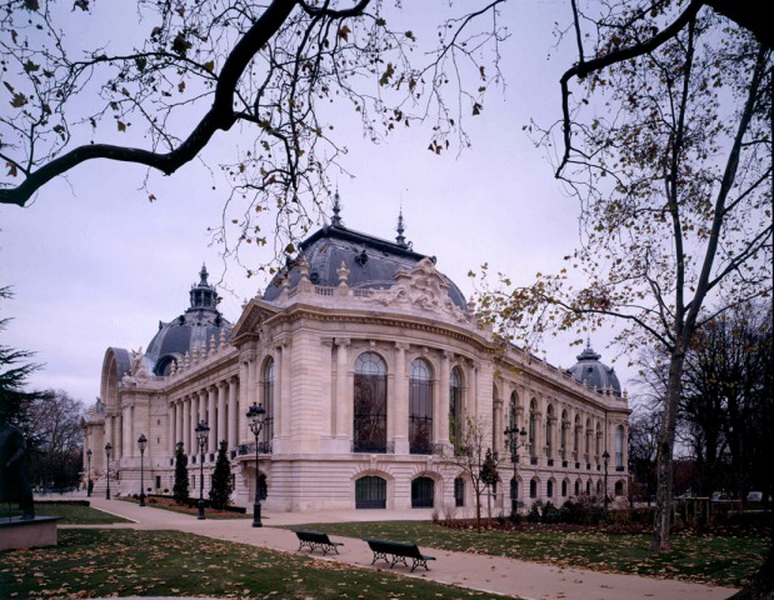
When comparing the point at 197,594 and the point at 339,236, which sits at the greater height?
the point at 339,236

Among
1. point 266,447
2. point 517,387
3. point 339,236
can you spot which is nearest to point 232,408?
point 266,447

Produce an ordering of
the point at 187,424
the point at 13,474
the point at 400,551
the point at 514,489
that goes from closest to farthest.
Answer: the point at 400,551
the point at 13,474
the point at 514,489
the point at 187,424

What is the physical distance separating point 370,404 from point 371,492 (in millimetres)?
5462

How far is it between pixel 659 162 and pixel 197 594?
1567cm

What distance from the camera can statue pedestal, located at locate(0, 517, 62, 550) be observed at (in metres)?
18.0

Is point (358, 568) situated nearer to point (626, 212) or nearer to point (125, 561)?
point (125, 561)

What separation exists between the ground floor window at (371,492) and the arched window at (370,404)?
1.90m

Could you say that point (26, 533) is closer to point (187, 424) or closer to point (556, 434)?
point (187, 424)

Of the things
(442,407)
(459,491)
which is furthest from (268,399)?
(459,491)

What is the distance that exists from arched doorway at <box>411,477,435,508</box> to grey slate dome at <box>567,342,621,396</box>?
54.2 metres

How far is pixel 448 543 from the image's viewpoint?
22.0m

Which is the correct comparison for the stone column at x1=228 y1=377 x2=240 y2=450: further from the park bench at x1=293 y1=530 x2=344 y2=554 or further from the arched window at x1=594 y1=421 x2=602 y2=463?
the arched window at x1=594 y1=421 x2=602 y2=463

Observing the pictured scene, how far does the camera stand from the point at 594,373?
98.8 metres

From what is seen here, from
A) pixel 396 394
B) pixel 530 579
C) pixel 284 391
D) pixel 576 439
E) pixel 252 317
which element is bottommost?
pixel 576 439
